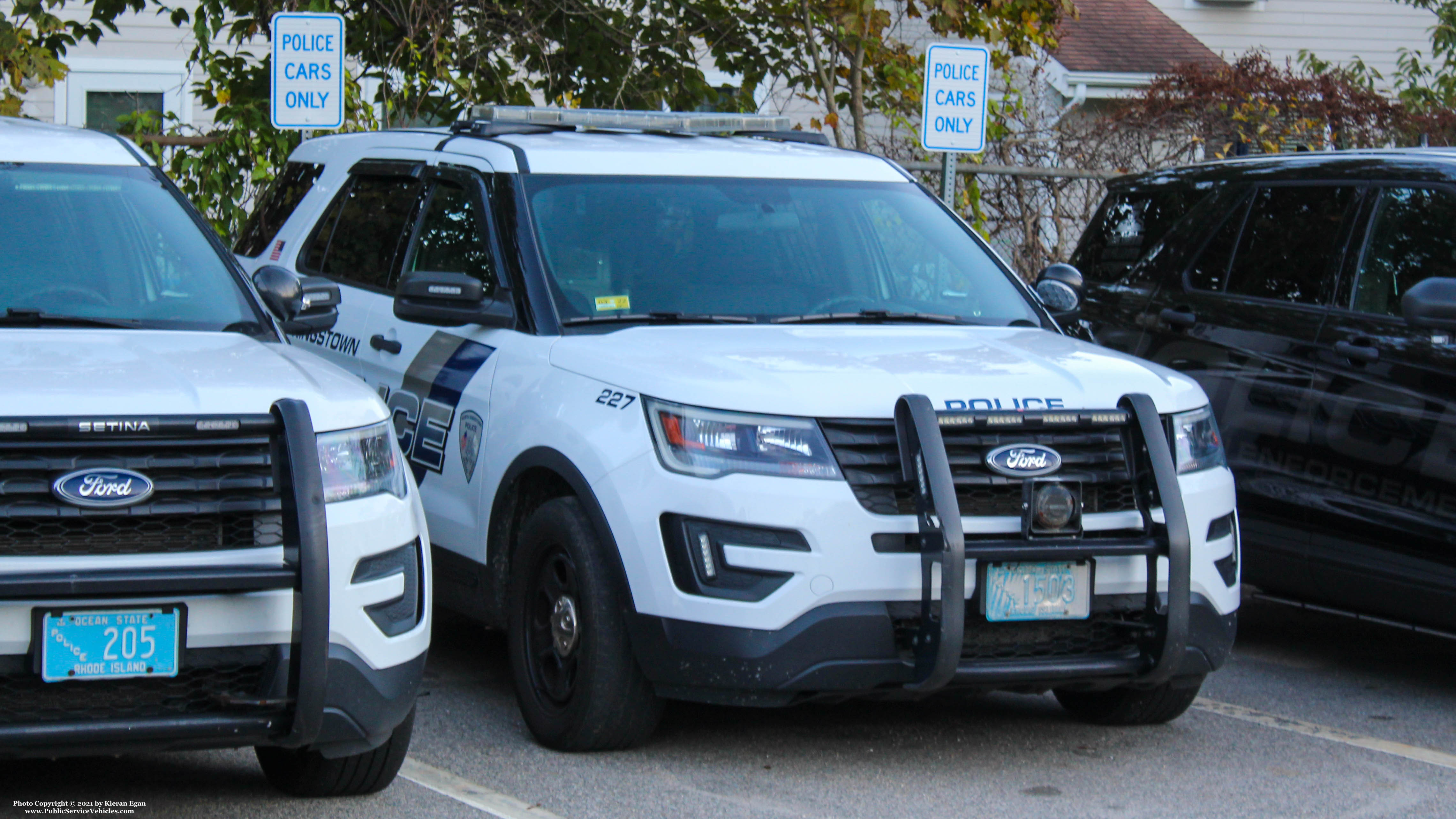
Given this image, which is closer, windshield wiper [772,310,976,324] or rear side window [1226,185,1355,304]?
windshield wiper [772,310,976,324]

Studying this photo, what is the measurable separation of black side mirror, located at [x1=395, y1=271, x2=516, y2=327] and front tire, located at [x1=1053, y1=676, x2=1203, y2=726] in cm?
212

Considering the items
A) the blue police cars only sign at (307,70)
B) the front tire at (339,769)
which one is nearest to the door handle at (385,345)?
the front tire at (339,769)

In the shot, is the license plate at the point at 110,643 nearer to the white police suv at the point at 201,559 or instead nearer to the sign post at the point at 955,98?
the white police suv at the point at 201,559

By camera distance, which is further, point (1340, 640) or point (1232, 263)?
point (1340, 640)

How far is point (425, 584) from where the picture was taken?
4559mm

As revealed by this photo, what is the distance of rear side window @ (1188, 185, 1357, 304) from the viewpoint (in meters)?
6.82

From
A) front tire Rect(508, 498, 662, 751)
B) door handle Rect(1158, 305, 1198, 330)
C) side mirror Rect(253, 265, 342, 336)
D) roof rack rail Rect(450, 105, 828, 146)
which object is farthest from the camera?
door handle Rect(1158, 305, 1198, 330)

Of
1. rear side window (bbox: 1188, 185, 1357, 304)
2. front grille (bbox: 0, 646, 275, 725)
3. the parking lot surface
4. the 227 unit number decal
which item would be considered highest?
rear side window (bbox: 1188, 185, 1357, 304)

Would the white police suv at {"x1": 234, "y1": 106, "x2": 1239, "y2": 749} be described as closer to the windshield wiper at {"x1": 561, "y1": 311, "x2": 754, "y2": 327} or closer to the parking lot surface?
the windshield wiper at {"x1": 561, "y1": 311, "x2": 754, "y2": 327}

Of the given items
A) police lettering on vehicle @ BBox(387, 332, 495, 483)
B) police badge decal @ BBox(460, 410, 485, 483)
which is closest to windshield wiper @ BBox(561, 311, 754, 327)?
police lettering on vehicle @ BBox(387, 332, 495, 483)

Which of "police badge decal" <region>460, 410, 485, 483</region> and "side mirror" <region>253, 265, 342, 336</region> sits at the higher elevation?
"side mirror" <region>253, 265, 342, 336</region>

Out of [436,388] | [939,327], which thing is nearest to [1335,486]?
[939,327]

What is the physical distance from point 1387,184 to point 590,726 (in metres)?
3.62

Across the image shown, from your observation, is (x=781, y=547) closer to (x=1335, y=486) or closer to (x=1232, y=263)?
(x=1335, y=486)
